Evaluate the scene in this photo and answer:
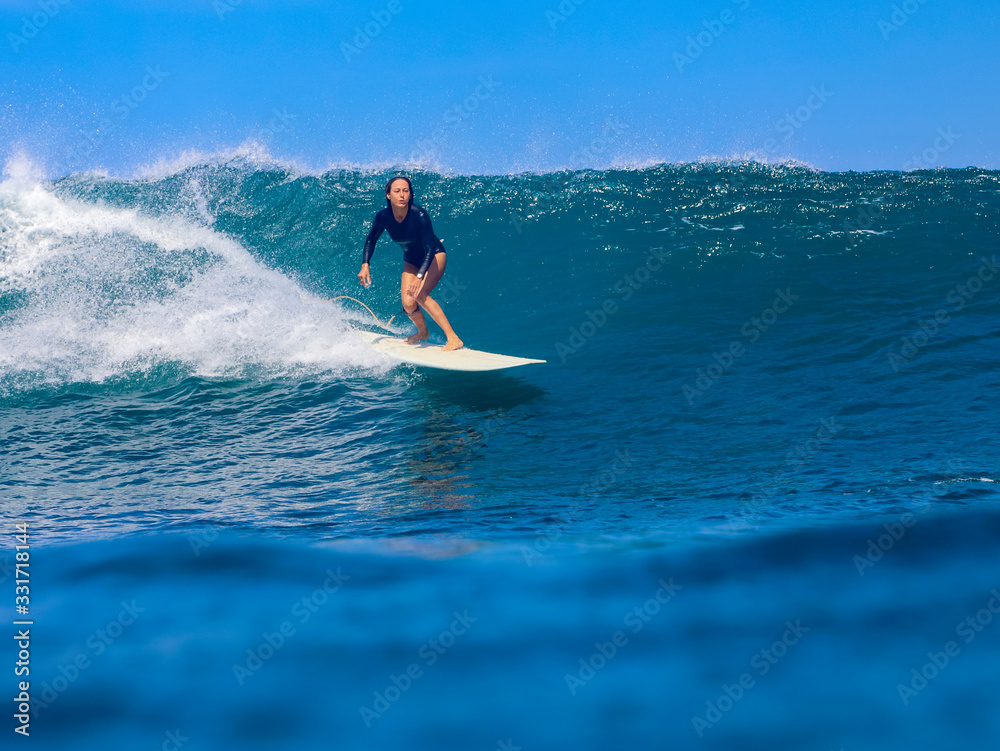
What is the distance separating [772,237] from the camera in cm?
1230

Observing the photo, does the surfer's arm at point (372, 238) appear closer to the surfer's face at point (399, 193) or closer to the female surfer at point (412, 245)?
the female surfer at point (412, 245)

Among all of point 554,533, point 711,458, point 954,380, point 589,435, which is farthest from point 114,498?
point 954,380

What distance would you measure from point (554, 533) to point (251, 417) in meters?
4.15

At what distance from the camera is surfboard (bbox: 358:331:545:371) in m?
7.87

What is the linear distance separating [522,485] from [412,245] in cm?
392

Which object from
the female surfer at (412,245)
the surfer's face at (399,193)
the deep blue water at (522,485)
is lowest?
the deep blue water at (522,485)

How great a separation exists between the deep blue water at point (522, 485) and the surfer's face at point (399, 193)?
1770 millimetres

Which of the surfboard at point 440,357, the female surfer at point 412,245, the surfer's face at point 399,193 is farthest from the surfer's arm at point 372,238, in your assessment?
the surfboard at point 440,357

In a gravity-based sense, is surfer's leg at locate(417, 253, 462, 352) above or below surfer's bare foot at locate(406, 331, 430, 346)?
above

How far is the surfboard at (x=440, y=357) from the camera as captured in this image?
787 centimetres

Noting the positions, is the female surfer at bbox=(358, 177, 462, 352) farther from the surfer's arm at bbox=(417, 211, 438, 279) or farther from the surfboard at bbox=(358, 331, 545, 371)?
the surfboard at bbox=(358, 331, 545, 371)

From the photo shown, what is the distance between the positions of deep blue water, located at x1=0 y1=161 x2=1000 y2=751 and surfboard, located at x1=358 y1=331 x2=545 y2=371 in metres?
0.24

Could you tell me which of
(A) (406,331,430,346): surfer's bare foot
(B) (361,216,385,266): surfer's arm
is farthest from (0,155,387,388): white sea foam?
(B) (361,216,385,266): surfer's arm

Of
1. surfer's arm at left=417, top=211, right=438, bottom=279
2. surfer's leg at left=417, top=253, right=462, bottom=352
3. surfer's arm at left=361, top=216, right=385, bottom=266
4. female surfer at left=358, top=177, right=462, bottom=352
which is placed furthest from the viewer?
surfer's leg at left=417, top=253, right=462, bottom=352
